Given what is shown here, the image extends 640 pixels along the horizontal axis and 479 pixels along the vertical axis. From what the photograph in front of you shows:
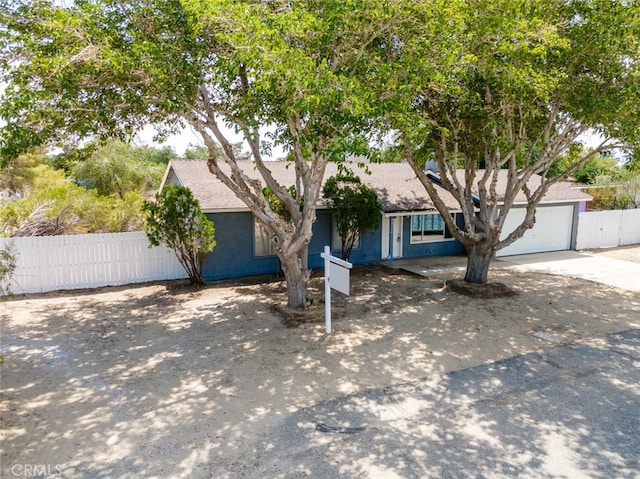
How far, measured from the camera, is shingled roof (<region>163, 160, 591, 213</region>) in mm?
12844

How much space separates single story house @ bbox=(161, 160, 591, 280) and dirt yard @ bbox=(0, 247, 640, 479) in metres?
1.09

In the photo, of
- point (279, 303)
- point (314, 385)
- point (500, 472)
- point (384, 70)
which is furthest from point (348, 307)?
point (500, 472)

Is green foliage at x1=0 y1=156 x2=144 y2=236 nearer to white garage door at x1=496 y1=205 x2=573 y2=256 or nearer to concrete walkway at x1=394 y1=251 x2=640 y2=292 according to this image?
concrete walkway at x1=394 y1=251 x2=640 y2=292

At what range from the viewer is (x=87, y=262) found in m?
11.6

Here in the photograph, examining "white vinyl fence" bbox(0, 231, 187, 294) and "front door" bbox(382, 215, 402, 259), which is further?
"front door" bbox(382, 215, 402, 259)

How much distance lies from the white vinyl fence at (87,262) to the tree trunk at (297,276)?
4415mm

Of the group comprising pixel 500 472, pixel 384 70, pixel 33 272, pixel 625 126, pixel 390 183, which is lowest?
pixel 500 472

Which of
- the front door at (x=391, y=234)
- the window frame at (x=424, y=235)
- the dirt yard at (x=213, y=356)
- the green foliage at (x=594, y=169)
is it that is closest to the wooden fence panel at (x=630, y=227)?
the window frame at (x=424, y=235)

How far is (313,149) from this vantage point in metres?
7.36

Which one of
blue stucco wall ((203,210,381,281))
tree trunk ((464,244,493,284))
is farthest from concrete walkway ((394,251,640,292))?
blue stucco wall ((203,210,381,281))

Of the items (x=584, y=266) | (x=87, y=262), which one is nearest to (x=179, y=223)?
(x=87, y=262)

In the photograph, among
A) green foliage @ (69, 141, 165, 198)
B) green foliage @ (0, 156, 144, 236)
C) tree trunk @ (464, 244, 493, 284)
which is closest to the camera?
green foliage @ (0, 156, 144, 236)

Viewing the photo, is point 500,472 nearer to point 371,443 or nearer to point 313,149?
point 371,443

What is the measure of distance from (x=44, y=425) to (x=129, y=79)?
18.2ft
